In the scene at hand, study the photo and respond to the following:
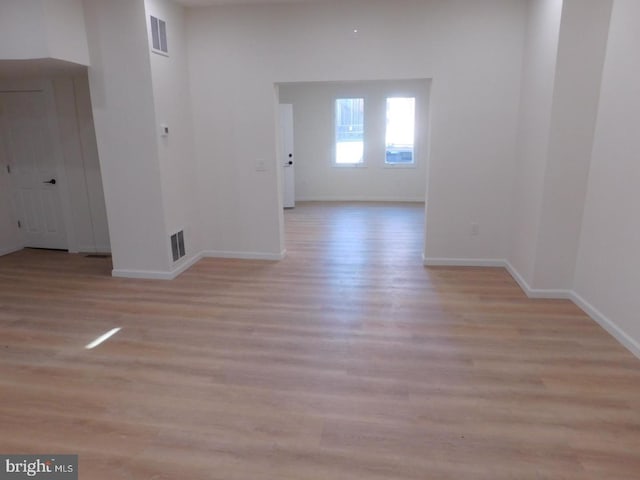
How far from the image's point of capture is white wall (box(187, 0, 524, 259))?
4250 mm

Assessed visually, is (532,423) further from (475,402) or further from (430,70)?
(430,70)

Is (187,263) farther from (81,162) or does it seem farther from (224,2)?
(224,2)

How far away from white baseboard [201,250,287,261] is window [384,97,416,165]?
16.8 ft

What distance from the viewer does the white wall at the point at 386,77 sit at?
4.25 metres

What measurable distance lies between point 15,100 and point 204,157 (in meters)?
2.62

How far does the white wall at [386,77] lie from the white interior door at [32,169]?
6.99 ft

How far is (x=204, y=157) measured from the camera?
4965mm


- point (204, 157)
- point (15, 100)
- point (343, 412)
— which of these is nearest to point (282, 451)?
point (343, 412)

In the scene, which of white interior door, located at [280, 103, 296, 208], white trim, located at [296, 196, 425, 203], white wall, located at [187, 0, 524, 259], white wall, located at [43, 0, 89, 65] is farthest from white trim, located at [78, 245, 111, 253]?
white trim, located at [296, 196, 425, 203]

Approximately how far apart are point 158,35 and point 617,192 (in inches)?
169

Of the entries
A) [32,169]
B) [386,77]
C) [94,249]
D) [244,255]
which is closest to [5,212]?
[32,169]

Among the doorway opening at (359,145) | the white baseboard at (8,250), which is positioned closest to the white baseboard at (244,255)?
the white baseboard at (8,250)

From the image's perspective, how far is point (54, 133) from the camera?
5203 mm

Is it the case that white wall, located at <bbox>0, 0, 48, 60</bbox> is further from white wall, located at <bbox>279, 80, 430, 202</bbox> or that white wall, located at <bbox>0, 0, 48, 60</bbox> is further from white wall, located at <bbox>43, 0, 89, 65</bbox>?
white wall, located at <bbox>279, 80, 430, 202</bbox>
